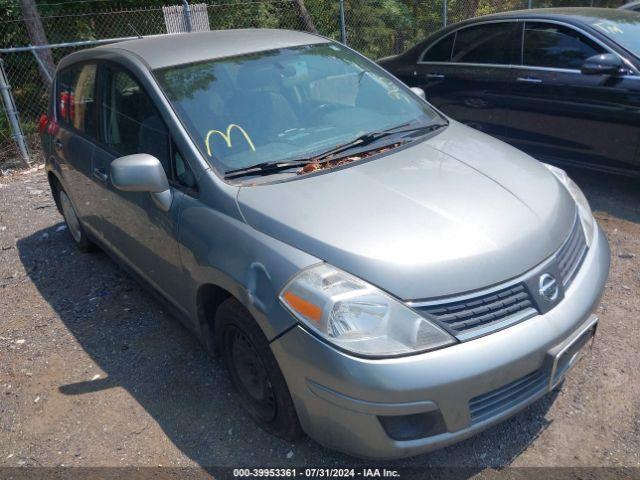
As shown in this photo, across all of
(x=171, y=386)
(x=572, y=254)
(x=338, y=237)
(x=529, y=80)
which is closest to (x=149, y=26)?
(x=529, y=80)

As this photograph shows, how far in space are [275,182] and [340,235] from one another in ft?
1.85

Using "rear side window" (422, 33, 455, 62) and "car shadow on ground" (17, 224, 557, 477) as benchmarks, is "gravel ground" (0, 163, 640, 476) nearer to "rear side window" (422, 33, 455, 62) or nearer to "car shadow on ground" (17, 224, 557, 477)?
"car shadow on ground" (17, 224, 557, 477)

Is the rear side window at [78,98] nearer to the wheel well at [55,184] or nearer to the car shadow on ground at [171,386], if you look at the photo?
the wheel well at [55,184]

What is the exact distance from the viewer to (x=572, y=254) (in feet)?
8.77

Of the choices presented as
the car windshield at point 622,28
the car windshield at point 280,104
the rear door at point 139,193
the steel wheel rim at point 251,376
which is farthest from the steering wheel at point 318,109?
the car windshield at point 622,28

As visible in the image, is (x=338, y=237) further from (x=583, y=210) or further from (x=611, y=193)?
(x=611, y=193)

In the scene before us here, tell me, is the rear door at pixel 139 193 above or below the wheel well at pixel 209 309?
above

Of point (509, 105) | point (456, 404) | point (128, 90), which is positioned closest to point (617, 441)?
point (456, 404)

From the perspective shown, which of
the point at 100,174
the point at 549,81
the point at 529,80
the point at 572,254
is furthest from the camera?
the point at 529,80

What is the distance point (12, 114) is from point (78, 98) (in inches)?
163

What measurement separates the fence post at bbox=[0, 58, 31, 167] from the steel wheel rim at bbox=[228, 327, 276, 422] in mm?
6292

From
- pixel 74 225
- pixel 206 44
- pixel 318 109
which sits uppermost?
pixel 206 44

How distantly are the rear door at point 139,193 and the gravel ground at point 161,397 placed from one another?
0.46 m

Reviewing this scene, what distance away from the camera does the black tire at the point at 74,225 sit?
191 inches
